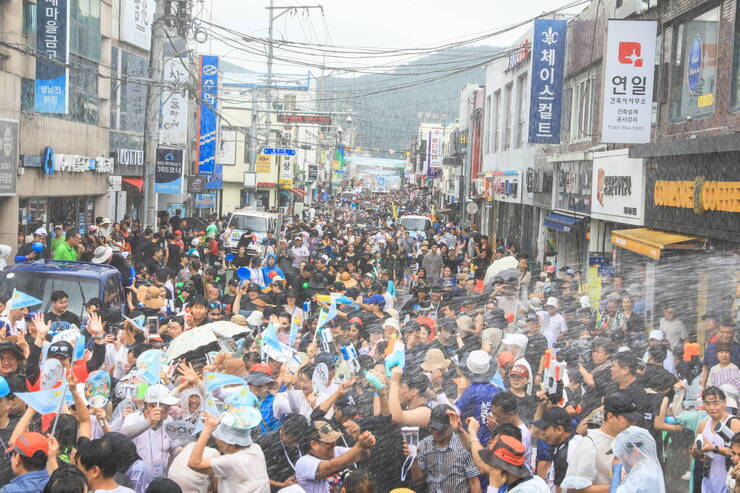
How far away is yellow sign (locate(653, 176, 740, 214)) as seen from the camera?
468 inches

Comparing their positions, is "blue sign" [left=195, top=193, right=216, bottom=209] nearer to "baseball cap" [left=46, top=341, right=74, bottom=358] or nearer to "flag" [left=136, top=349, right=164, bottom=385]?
"baseball cap" [left=46, top=341, right=74, bottom=358]

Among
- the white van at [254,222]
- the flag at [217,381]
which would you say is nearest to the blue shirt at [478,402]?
the flag at [217,381]

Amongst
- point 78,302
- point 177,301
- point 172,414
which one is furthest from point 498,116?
point 172,414

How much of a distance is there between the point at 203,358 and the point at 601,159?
1209 centimetres

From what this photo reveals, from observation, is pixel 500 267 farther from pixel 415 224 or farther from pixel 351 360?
pixel 415 224

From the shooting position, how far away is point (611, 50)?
15.2 metres

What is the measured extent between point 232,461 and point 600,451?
7.95 ft

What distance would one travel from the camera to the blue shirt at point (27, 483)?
5.01 m

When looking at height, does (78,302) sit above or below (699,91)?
below

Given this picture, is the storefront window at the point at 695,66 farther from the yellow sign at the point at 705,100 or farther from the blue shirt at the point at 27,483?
the blue shirt at the point at 27,483

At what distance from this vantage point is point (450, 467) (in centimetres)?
606

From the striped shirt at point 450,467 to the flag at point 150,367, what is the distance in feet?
6.90

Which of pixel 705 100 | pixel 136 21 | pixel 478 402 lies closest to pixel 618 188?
pixel 705 100

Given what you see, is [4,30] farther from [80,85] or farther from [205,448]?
[205,448]
